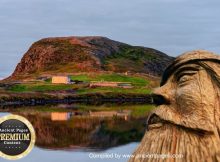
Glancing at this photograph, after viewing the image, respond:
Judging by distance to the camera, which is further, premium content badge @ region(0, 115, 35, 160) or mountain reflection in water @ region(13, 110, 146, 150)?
mountain reflection in water @ region(13, 110, 146, 150)

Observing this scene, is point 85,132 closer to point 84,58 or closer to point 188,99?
point 188,99

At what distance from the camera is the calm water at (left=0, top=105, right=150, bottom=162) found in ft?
88.5

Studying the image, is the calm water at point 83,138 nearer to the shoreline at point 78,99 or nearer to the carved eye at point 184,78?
the carved eye at point 184,78

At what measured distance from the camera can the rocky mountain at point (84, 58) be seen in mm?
165000

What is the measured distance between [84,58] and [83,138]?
132086 mm

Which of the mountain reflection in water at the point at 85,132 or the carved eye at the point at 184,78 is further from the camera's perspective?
the mountain reflection in water at the point at 85,132

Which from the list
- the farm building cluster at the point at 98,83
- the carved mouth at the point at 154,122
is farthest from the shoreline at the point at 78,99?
the carved mouth at the point at 154,122

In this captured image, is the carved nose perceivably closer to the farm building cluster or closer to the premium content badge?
the premium content badge

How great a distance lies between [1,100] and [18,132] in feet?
244

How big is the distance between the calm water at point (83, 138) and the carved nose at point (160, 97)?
1423 cm

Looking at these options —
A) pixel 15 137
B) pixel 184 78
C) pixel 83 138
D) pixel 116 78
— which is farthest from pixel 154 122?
pixel 116 78

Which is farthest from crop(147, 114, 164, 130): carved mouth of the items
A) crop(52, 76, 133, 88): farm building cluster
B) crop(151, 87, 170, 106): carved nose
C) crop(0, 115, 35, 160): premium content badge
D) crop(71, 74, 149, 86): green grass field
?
crop(71, 74, 149, 86): green grass field

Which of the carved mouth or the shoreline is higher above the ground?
the carved mouth

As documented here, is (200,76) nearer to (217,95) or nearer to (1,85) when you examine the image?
(217,95)
